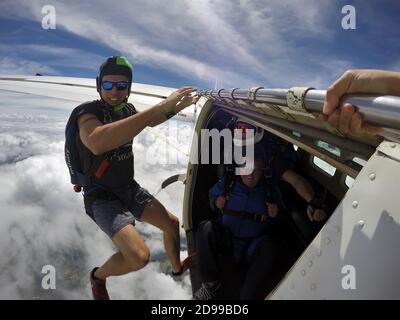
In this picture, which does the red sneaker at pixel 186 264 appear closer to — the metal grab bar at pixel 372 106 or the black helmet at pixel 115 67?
the black helmet at pixel 115 67

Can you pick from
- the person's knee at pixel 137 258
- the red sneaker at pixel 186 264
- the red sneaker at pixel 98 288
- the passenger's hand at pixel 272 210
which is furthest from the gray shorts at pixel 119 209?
the passenger's hand at pixel 272 210

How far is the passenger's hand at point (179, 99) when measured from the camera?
204cm

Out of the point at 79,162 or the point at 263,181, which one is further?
the point at 263,181

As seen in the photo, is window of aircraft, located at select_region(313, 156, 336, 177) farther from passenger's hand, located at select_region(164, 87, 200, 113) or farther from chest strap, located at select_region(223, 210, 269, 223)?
passenger's hand, located at select_region(164, 87, 200, 113)

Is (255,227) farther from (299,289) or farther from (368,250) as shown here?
(368,250)

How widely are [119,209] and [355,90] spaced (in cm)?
223

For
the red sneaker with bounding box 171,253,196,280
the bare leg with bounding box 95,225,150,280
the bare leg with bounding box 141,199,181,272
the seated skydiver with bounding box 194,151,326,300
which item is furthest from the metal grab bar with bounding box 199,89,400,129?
the red sneaker with bounding box 171,253,196,280

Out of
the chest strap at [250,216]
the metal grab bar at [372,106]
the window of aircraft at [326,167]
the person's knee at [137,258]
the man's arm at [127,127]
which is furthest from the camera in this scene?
the window of aircraft at [326,167]

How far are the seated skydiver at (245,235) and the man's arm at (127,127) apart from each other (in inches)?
38.8

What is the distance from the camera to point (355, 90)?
0.77 metres

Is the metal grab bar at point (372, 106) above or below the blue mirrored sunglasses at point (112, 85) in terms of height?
below

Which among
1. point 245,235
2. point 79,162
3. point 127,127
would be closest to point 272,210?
point 245,235

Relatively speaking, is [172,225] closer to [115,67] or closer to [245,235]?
[245,235]
